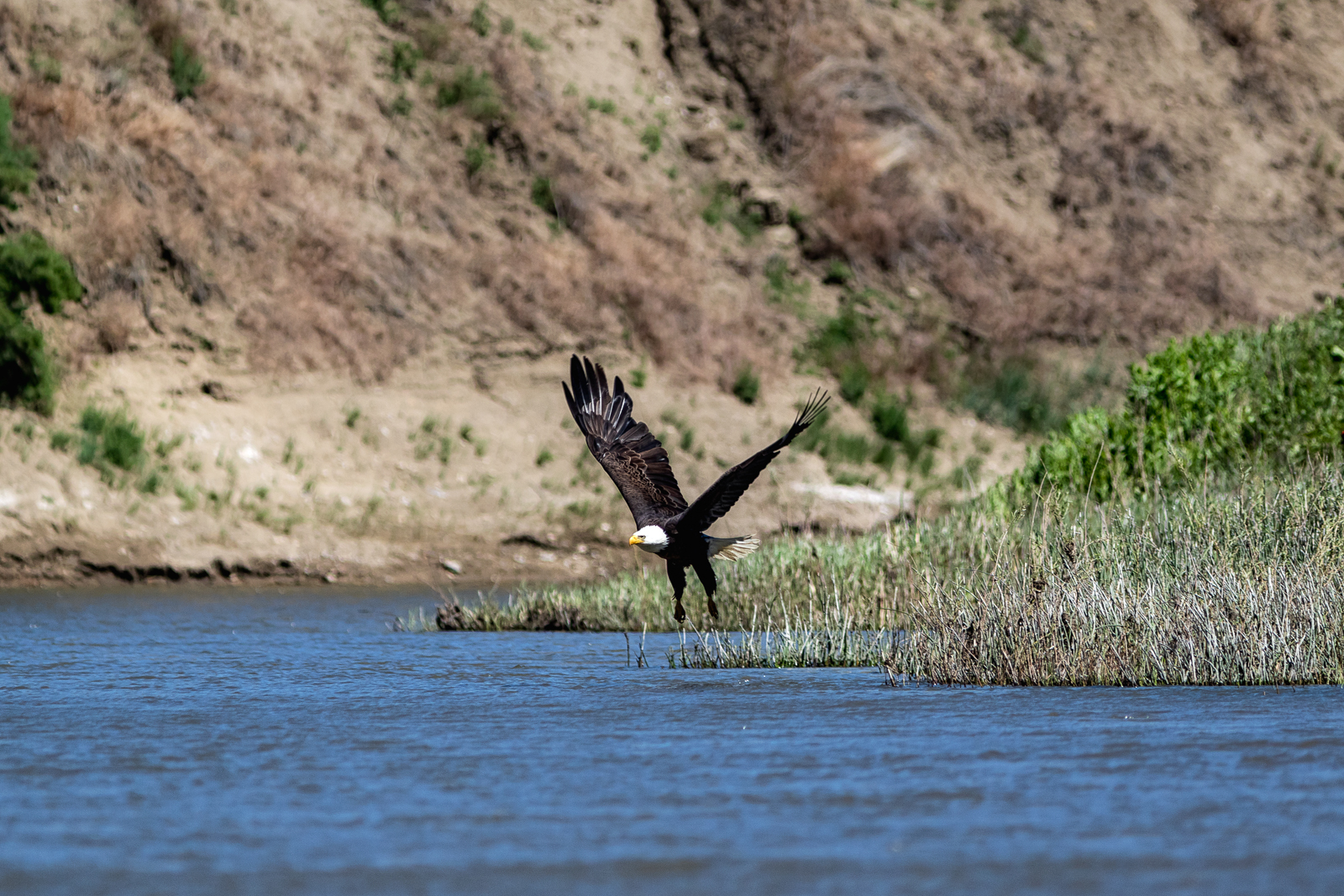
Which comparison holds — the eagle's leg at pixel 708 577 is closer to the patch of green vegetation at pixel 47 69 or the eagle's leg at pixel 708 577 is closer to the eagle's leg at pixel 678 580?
the eagle's leg at pixel 678 580

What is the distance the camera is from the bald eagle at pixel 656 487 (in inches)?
486

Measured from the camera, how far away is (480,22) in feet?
123

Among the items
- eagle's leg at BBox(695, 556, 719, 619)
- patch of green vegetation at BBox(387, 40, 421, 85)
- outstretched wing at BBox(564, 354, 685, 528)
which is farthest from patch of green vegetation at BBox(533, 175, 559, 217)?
eagle's leg at BBox(695, 556, 719, 619)

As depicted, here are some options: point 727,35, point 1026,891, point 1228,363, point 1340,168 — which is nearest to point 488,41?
point 727,35

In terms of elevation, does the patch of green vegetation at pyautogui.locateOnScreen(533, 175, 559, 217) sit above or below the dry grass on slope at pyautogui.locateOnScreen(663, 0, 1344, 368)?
below

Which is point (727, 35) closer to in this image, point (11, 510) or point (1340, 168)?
point (1340, 168)

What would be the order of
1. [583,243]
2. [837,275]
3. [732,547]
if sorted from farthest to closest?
[837,275], [583,243], [732,547]

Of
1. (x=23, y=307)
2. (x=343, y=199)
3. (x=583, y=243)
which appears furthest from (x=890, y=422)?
(x=23, y=307)

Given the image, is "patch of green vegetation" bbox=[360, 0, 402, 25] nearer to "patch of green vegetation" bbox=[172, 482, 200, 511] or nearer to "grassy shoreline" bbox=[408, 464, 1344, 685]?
"patch of green vegetation" bbox=[172, 482, 200, 511]

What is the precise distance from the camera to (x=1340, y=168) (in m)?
47.1

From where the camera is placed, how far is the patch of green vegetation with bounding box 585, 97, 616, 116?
3805 centimetres

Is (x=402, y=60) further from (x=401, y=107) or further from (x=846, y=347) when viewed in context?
(x=846, y=347)

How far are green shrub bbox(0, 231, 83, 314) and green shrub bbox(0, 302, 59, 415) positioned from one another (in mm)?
1043

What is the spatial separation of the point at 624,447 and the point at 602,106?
2566 cm
